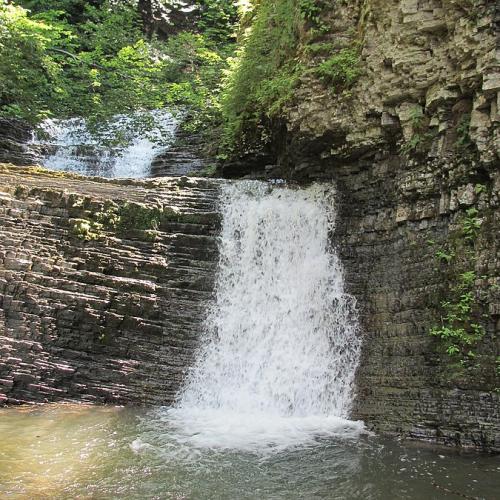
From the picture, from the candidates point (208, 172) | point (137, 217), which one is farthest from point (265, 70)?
point (137, 217)

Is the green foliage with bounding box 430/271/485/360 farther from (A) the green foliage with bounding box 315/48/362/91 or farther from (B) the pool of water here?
(A) the green foliage with bounding box 315/48/362/91

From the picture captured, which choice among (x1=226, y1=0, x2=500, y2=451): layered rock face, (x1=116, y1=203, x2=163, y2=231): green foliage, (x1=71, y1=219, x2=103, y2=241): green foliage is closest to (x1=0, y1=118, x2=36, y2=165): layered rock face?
(x1=71, y1=219, x2=103, y2=241): green foliage

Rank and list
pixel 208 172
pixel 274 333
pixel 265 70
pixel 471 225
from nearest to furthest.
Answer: pixel 471 225 → pixel 274 333 → pixel 265 70 → pixel 208 172

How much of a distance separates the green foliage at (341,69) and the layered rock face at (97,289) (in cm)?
377

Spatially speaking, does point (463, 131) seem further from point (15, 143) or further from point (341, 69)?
point (15, 143)

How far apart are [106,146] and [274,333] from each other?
9612 millimetres

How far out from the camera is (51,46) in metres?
18.2

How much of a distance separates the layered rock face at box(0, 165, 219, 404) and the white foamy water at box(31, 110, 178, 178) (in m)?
5.13

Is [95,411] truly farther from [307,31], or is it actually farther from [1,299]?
[307,31]

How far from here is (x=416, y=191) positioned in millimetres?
9414

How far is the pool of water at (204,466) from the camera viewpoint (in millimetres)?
5352

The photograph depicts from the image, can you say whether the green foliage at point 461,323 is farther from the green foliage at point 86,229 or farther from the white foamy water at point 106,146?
the white foamy water at point 106,146

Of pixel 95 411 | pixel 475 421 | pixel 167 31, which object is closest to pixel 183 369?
pixel 95 411

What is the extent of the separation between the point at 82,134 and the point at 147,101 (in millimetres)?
2441
